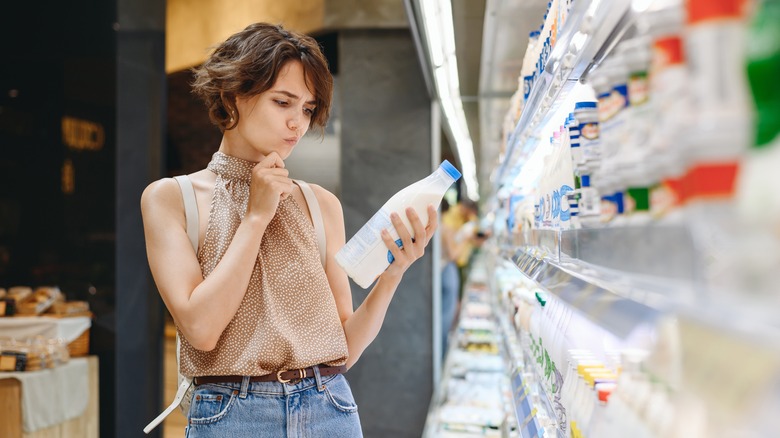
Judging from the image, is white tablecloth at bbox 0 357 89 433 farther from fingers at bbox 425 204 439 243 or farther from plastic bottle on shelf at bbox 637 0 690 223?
plastic bottle on shelf at bbox 637 0 690 223

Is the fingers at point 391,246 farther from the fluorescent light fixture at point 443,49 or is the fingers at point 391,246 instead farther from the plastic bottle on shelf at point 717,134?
the fluorescent light fixture at point 443,49

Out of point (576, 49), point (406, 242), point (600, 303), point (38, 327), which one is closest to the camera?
point (600, 303)

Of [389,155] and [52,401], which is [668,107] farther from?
[389,155]

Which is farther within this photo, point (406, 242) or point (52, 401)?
point (52, 401)

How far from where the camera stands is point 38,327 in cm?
327

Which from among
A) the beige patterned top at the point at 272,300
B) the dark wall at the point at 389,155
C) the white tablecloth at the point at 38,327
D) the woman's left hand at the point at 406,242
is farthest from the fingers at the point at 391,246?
the dark wall at the point at 389,155

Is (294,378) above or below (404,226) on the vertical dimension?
below

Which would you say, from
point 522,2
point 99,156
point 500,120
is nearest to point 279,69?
point 522,2

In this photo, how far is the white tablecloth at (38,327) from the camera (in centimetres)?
322

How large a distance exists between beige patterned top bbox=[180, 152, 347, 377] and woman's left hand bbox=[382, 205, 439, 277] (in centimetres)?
16

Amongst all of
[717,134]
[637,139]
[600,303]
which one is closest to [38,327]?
[600,303]

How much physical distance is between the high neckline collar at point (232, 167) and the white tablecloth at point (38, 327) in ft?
7.75

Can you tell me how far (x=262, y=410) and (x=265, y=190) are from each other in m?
0.41

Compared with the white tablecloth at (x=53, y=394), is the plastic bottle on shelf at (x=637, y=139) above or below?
above
